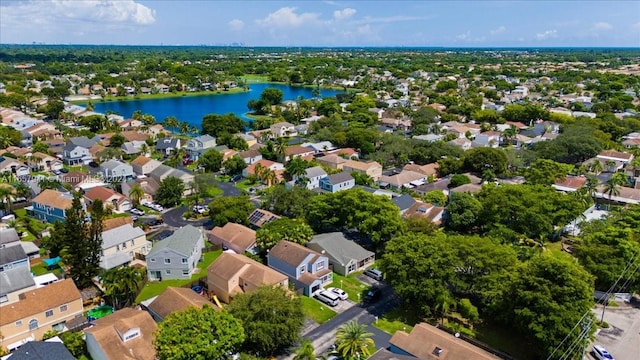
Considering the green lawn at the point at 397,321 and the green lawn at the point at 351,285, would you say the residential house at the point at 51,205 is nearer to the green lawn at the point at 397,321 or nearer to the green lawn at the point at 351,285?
the green lawn at the point at 351,285

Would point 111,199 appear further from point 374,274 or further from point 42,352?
point 374,274

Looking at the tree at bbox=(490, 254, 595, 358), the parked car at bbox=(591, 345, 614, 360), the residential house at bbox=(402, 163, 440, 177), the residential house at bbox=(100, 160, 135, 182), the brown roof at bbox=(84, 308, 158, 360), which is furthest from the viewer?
the residential house at bbox=(402, 163, 440, 177)

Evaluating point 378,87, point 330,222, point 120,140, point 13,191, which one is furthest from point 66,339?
point 378,87

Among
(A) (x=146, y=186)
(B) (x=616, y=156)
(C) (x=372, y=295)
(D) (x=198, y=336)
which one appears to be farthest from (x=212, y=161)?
(B) (x=616, y=156)

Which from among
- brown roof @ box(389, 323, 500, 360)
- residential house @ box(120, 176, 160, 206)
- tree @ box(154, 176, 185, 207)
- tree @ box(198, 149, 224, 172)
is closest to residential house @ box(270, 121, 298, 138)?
tree @ box(198, 149, 224, 172)

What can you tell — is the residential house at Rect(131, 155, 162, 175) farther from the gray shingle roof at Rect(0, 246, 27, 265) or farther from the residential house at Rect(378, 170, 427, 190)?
the residential house at Rect(378, 170, 427, 190)

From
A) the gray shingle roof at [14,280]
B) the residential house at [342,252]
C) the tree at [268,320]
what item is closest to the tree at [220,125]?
the residential house at [342,252]
